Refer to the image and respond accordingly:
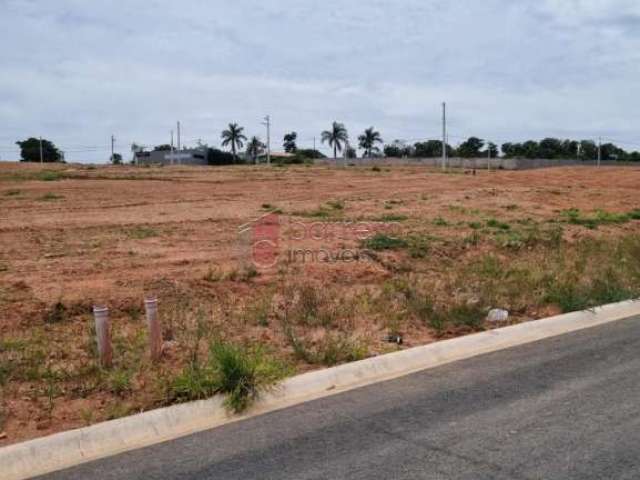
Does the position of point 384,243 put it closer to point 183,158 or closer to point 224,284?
point 224,284

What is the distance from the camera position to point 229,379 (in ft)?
18.3

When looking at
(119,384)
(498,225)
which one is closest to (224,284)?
(119,384)

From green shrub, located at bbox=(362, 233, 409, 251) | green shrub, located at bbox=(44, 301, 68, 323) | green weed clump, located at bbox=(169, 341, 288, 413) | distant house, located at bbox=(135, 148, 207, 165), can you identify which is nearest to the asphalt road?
green weed clump, located at bbox=(169, 341, 288, 413)

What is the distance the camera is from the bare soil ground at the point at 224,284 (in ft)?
19.3

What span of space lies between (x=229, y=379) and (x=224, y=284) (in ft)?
13.1

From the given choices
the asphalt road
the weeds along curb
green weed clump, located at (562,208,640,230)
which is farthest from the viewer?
green weed clump, located at (562,208,640,230)

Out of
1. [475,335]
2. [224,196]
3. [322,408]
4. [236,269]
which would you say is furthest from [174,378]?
[224,196]

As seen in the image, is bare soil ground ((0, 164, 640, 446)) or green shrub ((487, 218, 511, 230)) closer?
bare soil ground ((0, 164, 640, 446))

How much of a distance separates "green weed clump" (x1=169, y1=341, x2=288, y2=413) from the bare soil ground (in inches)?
7.7

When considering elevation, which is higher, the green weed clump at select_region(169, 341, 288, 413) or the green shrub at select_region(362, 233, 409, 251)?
the green shrub at select_region(362, 233, 409, 251)

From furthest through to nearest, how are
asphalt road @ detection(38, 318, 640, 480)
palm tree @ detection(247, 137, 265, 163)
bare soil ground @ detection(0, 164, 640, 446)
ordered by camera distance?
palm tree @ detection(247, 137, 265, 163)
bare soil ground @ detection(0, 164, 640, 446)
asphalt road @ detection(38, 318, 640, 480)

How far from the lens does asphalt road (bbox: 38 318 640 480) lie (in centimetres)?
425

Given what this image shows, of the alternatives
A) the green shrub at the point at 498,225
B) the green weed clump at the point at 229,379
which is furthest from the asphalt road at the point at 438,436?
the green shrub at the point at 498,225
